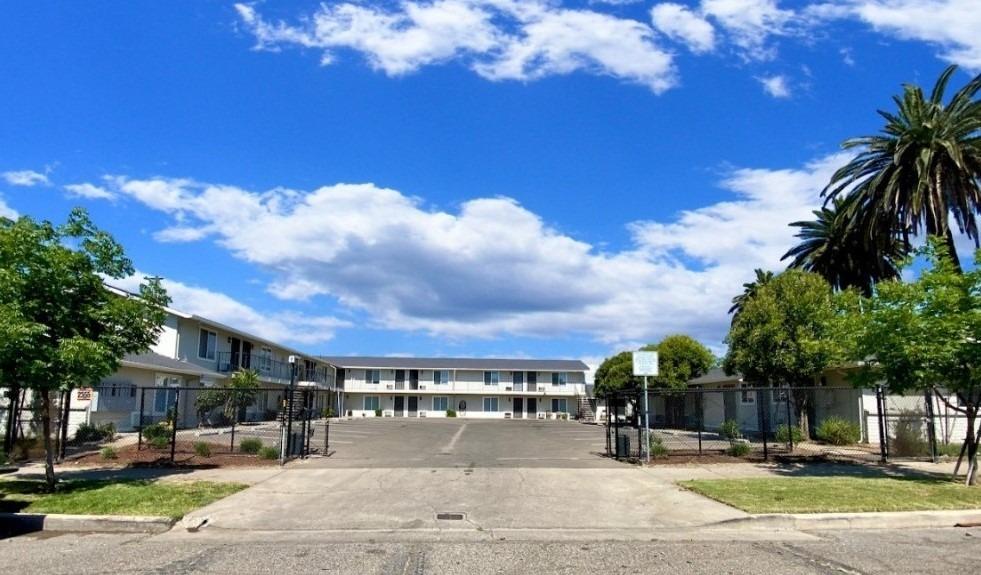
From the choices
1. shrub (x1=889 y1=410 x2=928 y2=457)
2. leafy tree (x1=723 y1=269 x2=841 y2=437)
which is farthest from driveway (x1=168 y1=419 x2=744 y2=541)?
leafy tree (x1=723 y1=269 x2=841 y2=437)

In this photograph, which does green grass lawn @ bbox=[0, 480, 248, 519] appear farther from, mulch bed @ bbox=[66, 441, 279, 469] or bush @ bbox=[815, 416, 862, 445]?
bush @ bbox=[815, 416, 862, 445]

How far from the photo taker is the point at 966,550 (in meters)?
9.36

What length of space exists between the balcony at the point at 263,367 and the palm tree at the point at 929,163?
27.6m

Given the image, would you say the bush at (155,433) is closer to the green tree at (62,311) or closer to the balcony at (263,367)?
the green tree at (62,311)

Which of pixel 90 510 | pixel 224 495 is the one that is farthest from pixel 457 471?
pixel 90 510

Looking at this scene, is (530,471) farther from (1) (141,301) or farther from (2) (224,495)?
(1) (141,301)

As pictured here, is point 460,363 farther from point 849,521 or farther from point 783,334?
point 849,521

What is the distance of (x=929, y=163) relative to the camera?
25.0 metres

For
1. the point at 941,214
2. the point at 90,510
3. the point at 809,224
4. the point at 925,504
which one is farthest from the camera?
the point at 809,224

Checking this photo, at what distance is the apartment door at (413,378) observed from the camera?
78.8m

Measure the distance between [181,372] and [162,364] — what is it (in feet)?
5.73

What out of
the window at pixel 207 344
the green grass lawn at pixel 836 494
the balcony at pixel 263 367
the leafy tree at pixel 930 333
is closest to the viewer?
the green grass lawn at pixel 836 494

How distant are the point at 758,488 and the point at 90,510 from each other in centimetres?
1157

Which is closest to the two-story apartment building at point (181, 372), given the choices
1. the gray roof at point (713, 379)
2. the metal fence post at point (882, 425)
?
the metal fence post at point (882, 425)
